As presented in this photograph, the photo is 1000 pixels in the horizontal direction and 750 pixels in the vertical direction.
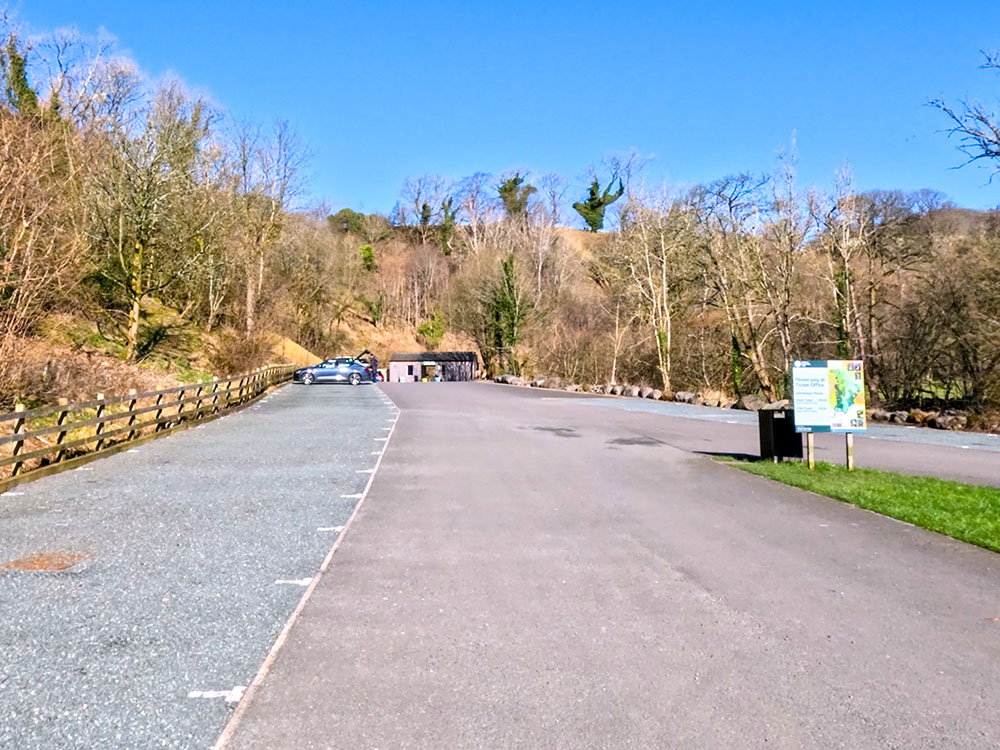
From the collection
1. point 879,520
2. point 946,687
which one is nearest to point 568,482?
point 879,520

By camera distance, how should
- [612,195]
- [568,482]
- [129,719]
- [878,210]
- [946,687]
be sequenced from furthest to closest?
[612,195]
[878,210]
[568,482]
[946,687]
[129,719]

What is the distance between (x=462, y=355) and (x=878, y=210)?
39867 millimetres

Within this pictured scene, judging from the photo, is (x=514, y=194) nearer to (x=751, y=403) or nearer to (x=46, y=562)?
(x=751, y=403)

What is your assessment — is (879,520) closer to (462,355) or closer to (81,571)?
(81,571)

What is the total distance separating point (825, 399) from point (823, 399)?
3 cm

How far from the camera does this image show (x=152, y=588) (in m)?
6.08

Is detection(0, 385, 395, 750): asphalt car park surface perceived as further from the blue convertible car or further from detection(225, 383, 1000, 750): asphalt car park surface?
the blue convertible car

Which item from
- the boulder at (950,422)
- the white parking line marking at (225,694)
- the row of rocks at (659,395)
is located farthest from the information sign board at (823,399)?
the row of rocks at (659,395)

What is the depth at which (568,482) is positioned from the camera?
11438 millimetres

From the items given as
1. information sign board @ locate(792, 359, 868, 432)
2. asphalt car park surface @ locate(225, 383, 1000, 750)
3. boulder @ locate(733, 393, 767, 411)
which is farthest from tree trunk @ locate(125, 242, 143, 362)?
information sign board @ locate(792, 359, 868, 432)

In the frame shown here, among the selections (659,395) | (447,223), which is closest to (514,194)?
(447,223)

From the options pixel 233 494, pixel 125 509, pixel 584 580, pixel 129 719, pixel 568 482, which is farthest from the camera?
pixel 568 482

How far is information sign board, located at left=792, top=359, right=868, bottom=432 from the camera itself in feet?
39.9

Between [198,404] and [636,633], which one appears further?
[198,404]
